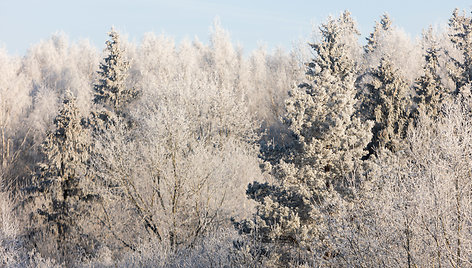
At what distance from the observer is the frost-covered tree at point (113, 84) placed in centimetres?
3091

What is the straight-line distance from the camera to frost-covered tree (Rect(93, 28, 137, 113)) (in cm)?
3091

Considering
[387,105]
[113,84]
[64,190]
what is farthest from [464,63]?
[64,190]

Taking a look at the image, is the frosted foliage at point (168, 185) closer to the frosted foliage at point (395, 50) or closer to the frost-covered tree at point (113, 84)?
the frost-covered tree at point (113, 84)

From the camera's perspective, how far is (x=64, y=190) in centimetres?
2352

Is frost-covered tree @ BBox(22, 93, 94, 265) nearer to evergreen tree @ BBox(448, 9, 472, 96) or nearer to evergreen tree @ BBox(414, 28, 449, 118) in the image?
evergreen tree @ BBox(414, 28, 449, 118)

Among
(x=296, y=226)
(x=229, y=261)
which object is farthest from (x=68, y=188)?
(x=296, y=226)

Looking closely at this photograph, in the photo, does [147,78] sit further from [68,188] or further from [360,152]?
[360,152]

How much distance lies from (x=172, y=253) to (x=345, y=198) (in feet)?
31.1

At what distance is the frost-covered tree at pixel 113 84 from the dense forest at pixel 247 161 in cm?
10

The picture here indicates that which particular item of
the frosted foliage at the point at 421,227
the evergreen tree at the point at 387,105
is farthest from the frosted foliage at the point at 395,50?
the frosted foliage at the point at 421,227

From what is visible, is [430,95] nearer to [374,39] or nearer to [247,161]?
[247,161]

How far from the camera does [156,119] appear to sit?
24750 millimetres

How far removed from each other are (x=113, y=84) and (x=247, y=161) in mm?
10994

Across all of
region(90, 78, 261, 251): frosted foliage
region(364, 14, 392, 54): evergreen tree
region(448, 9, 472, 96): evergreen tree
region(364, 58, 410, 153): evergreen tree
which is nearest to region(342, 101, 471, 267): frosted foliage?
region(90, 78, 261, 251): frosted foliage
